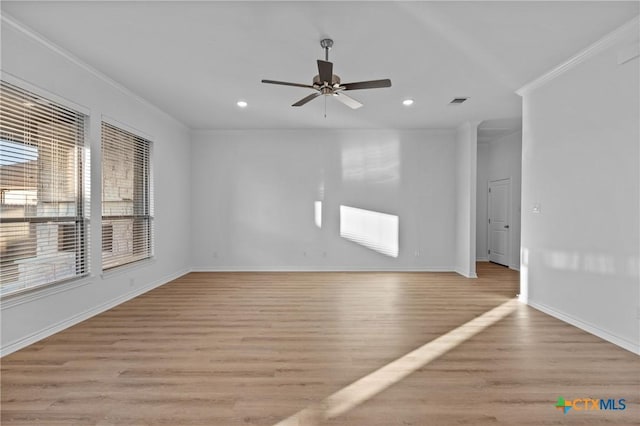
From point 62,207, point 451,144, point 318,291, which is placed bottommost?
point 318,291

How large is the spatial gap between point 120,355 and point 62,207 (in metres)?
1.80

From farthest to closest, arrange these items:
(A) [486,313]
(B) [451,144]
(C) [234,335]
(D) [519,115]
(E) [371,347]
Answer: (B) [451,144]
(D) [519,115]
(A) [486,313]
(C) [234,335]
(E) [371,347]

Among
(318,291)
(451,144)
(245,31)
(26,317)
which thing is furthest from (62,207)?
(451,144)

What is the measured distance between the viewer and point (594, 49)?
3.12 meters

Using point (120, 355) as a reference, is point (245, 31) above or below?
above

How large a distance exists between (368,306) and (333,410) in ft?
7.26

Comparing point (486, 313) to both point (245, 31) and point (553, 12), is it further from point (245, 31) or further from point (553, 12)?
point (245, 31)

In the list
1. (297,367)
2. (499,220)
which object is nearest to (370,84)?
(297,367)

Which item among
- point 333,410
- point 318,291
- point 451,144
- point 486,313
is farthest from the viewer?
point 451,144

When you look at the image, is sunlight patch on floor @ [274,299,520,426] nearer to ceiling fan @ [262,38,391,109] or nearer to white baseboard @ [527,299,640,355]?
white baseboard @ [527,299,640,355]

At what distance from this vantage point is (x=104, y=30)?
2893mm

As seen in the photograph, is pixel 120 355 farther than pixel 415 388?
Yes

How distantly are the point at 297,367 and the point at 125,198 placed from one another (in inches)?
143

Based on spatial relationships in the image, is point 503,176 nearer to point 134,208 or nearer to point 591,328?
point 591,328
